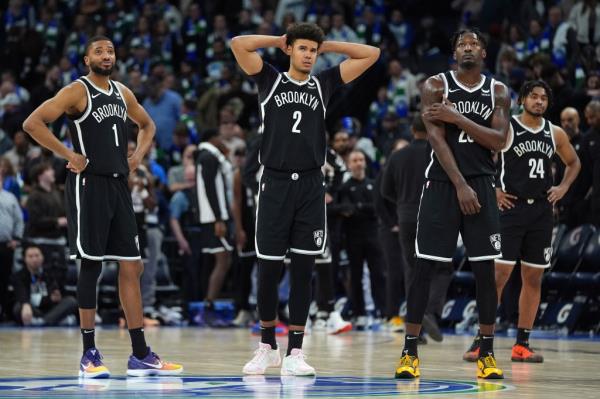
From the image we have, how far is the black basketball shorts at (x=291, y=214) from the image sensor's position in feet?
27.3

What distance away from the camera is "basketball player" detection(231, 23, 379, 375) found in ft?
27.3

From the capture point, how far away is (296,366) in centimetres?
816

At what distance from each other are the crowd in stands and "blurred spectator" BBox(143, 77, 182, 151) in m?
0.02

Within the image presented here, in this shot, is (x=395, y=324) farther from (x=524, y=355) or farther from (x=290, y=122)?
(x=290, y=122)

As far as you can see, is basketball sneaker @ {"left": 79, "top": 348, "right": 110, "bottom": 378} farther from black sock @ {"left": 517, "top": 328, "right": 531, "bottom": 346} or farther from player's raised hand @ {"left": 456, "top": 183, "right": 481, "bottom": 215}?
black sock @ {"left": 517, "top": 328, "right": 531, "bottom": 346}

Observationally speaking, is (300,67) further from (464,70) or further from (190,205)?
(190,205)

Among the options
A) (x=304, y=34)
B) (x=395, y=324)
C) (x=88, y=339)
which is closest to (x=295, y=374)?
(x=88, y=339)

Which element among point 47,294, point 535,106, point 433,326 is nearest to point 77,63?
point 47,294

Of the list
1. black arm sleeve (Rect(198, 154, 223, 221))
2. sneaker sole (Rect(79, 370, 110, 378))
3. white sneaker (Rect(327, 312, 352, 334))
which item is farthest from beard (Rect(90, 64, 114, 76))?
black arm sleeve (Rect(198, 154, 223, 221))

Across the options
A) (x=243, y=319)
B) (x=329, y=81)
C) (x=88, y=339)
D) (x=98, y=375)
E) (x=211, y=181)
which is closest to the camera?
(x=98, y=375)

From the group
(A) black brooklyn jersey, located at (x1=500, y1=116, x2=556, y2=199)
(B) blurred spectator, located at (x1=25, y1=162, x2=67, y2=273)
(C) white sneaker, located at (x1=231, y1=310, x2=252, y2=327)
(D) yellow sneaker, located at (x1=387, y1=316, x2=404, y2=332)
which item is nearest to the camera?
(A) black brooklyn jersey, located at (x1=500, y1=116, x2=556, y2=199)

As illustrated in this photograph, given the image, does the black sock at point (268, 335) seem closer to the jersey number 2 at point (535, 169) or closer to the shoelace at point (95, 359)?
the shoelace at point (95, 359)

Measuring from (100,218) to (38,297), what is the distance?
25.9 ft

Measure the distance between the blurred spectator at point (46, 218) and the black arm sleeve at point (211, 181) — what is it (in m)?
1.90
